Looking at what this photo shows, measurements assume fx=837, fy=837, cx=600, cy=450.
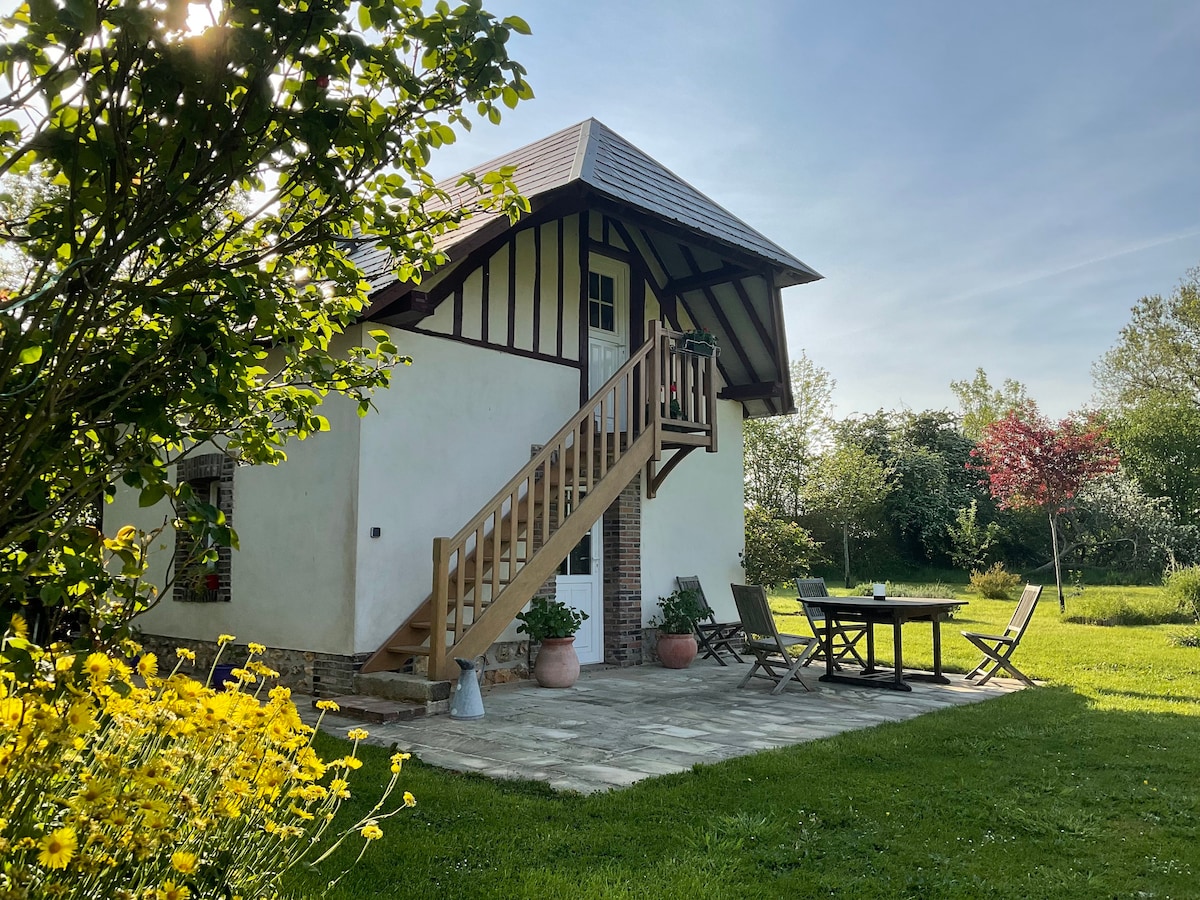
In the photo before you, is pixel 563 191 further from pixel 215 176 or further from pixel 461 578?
pixel 215 176

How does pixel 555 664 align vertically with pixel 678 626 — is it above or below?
below

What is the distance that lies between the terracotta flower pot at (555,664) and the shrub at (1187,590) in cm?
1171

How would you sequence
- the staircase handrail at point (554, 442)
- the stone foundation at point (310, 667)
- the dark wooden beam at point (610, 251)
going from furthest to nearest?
the dark wooden beam at point (610, 251) → the stone foundation at point (310, 667) → the staircase handrail at point (554, 442)

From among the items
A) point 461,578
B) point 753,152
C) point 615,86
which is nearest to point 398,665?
point 461,578

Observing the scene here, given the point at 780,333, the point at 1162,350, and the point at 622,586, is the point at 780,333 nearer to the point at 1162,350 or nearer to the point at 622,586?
the point at 622,586

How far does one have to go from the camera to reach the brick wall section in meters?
10.1

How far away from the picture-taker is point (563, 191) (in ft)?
27.3

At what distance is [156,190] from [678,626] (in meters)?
9.04

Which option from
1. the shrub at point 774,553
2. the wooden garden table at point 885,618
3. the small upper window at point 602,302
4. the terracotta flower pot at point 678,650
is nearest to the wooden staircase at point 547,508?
the small upper window at point 602,302

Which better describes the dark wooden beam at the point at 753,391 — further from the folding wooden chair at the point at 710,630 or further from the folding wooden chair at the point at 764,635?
the folding wooden chair at the point at 764,635

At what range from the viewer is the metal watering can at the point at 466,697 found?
6.74 m

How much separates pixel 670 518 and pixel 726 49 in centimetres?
560

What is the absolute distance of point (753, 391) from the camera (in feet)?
38.8

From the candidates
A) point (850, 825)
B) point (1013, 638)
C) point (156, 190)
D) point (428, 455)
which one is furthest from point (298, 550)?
point (1013, 638)
